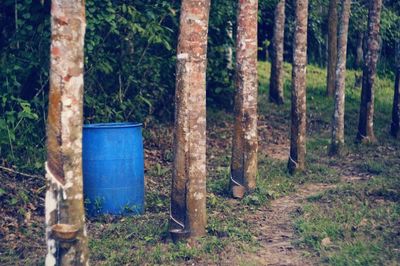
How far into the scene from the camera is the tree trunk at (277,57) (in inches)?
695

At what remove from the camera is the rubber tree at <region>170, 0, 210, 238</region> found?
22.4 feet

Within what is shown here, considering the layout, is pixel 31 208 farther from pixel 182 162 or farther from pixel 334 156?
pixel 334 156

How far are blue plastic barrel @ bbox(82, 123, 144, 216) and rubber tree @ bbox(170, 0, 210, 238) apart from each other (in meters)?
1.07

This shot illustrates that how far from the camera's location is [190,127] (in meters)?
6.88

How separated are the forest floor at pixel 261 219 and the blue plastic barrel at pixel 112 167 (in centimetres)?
20

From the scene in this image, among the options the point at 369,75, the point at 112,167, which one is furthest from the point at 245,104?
the point at 369,75

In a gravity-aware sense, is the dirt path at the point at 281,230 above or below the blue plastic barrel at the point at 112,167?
below

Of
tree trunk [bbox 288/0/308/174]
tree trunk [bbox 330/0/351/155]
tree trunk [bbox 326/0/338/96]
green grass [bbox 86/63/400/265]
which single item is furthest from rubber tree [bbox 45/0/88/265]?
tree trunk [bbox 326/0/338/96]

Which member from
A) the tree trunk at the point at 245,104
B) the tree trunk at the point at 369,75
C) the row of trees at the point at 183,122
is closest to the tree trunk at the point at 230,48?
the tree trunk at the point at 369,75

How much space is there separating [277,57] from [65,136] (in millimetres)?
13241

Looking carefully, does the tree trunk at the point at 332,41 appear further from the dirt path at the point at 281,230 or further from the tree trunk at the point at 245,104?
the tree trunk at the point at 245,104

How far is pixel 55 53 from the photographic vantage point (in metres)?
5.25

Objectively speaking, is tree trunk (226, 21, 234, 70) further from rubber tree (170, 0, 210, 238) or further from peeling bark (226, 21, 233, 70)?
rubber tree (170, 0, 210, 238)

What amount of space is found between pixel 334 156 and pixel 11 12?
240 inches
